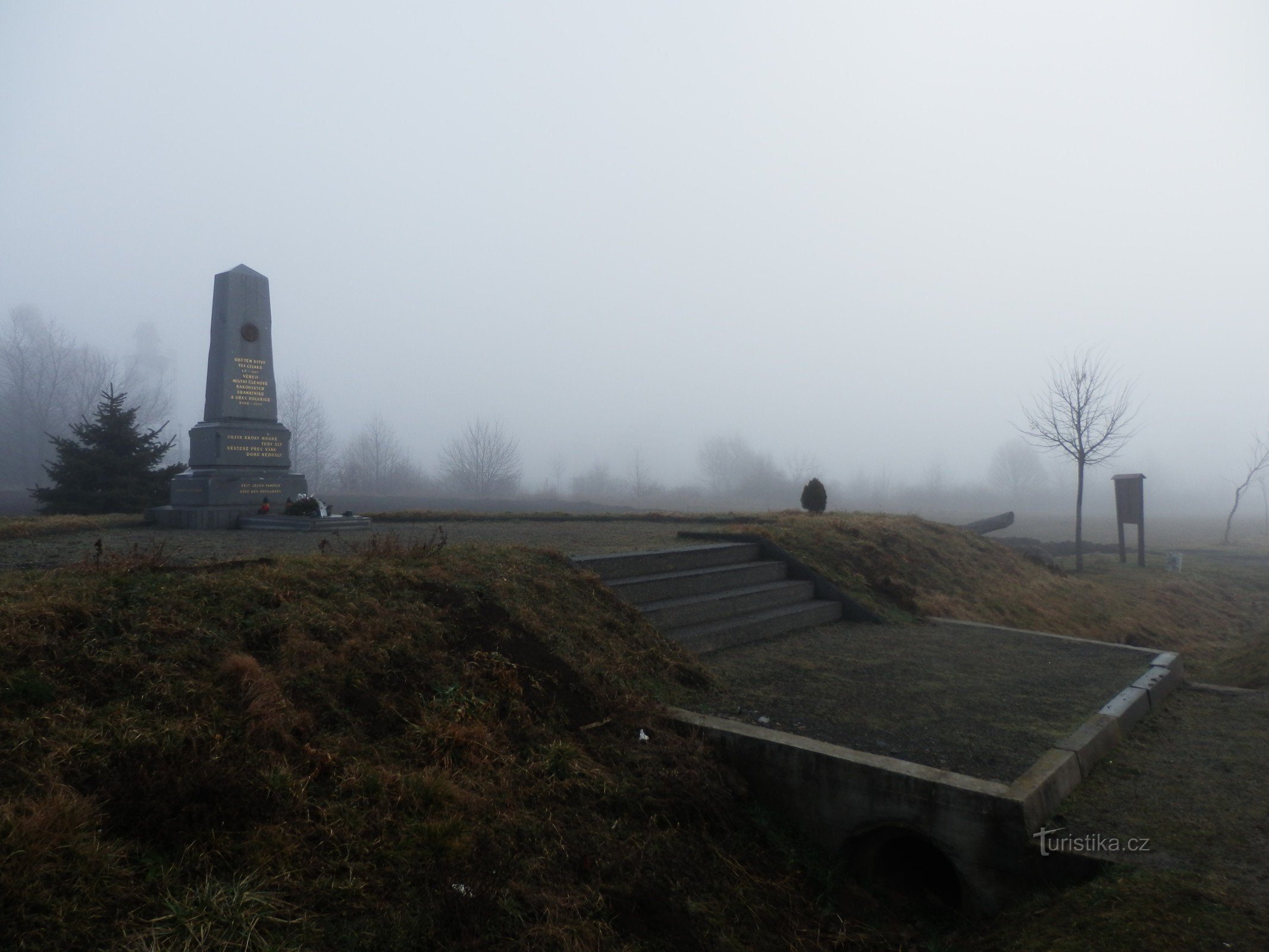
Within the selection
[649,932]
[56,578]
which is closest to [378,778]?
[649,932]

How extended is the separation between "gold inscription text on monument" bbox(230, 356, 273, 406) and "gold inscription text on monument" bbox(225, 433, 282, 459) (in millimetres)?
589

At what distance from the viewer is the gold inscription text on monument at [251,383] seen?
1428 centimetres

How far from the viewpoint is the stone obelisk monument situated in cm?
1356

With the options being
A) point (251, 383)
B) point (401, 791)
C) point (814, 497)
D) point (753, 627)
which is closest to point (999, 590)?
point (814, 497)

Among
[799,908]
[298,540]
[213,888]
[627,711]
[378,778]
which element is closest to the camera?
[213,888]

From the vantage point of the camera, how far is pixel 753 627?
7.95 metres

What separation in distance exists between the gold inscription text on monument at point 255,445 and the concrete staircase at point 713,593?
8720 millimetres

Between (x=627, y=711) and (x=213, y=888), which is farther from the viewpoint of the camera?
(x=627, y=711)

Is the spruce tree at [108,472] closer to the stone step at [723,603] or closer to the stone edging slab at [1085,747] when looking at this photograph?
the stone step at [723,603]

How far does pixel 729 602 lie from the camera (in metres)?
8.27

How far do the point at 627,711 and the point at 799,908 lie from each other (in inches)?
61.6

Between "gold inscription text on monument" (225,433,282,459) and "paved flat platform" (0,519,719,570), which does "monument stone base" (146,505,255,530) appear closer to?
"paved flat platform" (0,519,719,570)

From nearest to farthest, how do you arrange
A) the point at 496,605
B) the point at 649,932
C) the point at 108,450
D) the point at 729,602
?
1. the point at 649,932
2. the point at 496,605
3. the point at 729,602
4. the point at 108,450

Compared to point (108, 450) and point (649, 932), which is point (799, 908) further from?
point (108, 450)
